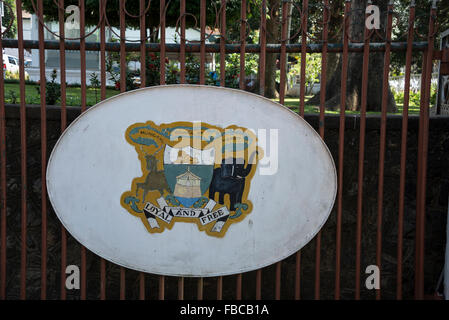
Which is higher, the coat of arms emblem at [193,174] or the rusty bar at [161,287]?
the coat of arms emblem at [193,174]

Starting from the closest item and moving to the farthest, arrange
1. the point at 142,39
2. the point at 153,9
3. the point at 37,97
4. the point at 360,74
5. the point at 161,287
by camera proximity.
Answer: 1. the point at 142,39
2. the point at 161,287
3. the point at 37,97
4. the point at 360,74
5. the point at 153,9

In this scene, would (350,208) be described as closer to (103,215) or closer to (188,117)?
(188,117)

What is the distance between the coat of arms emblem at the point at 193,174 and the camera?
10.1ft

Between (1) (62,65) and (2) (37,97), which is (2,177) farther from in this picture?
(2) (37,97)

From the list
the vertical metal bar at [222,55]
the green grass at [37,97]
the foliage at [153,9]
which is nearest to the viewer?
the vertical metal bar at [222,55]

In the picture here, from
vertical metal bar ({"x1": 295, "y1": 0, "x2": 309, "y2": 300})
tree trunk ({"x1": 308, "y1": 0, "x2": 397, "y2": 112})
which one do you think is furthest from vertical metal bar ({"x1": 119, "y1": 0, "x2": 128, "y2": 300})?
tree trunk ({"x1": 308, "y1": 0, "x2": 397, "y2": 112})

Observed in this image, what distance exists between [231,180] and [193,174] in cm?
26

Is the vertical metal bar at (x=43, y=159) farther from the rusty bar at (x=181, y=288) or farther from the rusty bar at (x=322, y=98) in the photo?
the rusty bar at (x=322, y=98)

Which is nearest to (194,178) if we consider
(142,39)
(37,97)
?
→ (142,39)

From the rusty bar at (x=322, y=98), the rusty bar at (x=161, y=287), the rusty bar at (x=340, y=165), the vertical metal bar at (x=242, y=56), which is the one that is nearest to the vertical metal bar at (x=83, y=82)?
the rusty bar at (x=161, y=287)

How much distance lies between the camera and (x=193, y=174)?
3092mm

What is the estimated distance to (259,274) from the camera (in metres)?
3.17

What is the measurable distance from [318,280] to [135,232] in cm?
132
